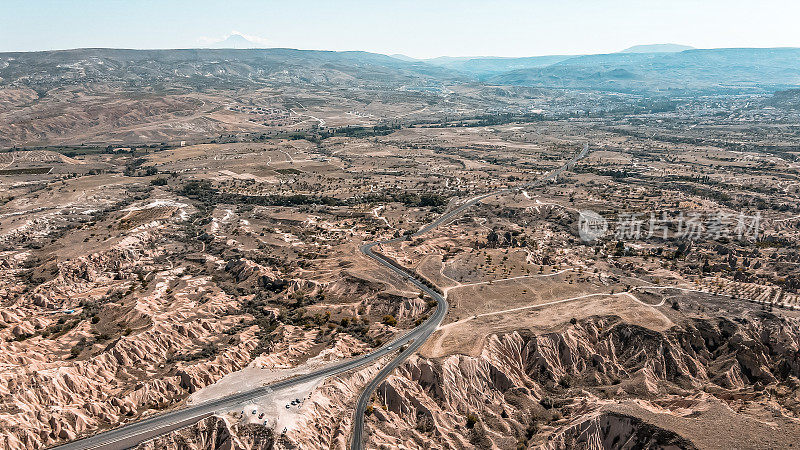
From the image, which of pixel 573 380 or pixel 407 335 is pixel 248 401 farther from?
pixel 573 380

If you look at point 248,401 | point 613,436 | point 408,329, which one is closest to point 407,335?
point 408,329

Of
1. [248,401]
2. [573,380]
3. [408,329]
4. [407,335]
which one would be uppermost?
[248,401]

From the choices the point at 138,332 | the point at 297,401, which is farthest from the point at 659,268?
the point at 138,332

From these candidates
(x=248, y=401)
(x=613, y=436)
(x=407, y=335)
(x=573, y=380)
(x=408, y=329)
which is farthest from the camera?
(x=408, y=329)

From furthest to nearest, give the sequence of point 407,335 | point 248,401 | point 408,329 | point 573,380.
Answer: point 408,329
point 407,335
point 573,380
point 248,401

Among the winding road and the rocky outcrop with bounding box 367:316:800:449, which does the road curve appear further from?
the rocky outcrop with bounding box 367:316:800:449

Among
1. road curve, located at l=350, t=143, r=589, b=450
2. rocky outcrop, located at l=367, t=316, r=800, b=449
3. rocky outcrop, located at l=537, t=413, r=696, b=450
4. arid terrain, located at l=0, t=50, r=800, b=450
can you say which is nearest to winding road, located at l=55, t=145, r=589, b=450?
road curve, located at l=350, t=143, r=589, b=450

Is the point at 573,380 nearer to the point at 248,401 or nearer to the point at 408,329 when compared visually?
the point at 408,329

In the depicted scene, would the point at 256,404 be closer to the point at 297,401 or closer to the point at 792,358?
the point at 297,401

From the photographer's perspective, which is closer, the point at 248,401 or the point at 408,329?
the point at 248,401

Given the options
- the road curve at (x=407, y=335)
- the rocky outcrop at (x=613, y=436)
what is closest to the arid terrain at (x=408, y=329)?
the rocky outcrop at (x=613, y=436)

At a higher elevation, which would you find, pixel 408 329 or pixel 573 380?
pixel 408 329

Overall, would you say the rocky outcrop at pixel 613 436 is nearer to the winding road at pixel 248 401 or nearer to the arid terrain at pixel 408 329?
the arid terrain at pixel 408 329
